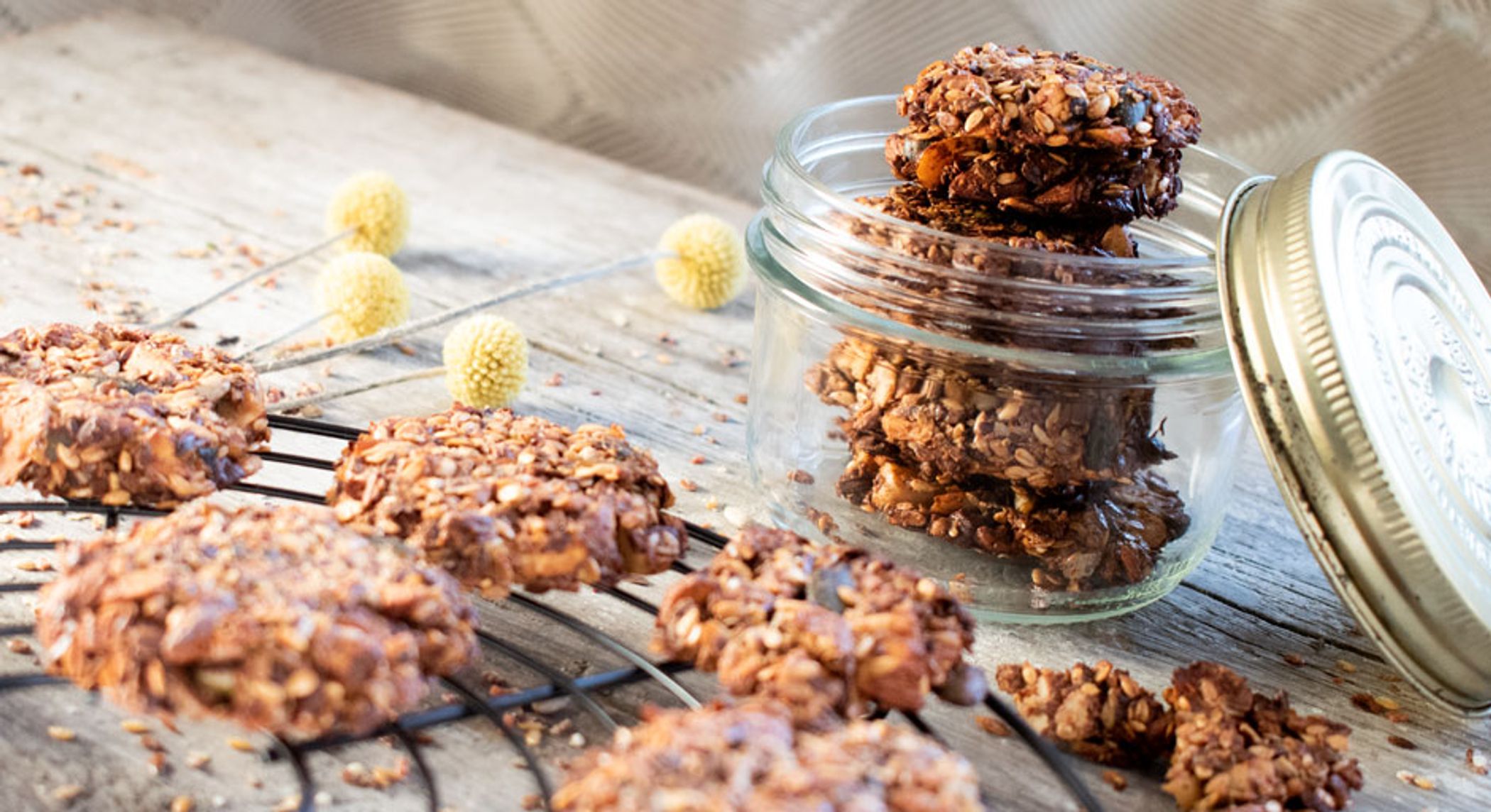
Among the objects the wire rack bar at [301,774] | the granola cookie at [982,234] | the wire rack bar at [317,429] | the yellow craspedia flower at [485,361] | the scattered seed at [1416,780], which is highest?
the granola cookie at [982,234]

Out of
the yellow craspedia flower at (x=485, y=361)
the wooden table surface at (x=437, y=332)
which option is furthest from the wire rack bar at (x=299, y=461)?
the yellow craspedia flower at (x=485, y=361)

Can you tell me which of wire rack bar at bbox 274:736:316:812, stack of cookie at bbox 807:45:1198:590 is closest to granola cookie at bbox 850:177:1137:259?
stack of cookie at bbox 807:45:1198:590

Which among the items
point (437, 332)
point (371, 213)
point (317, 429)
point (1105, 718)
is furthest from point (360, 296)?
point (1105, 718)

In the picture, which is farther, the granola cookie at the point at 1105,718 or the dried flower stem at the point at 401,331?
the dried flower stem at the point at 401,331

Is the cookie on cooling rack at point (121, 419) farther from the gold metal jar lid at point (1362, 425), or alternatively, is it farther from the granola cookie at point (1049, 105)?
the gold metal jar lid at point (1362, 425)

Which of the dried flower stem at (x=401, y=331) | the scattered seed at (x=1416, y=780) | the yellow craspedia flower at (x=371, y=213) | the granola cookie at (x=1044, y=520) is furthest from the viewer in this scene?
the yellow craspedia flower at (x=371, y=213)

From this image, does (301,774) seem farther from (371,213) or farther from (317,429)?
(371,213)
